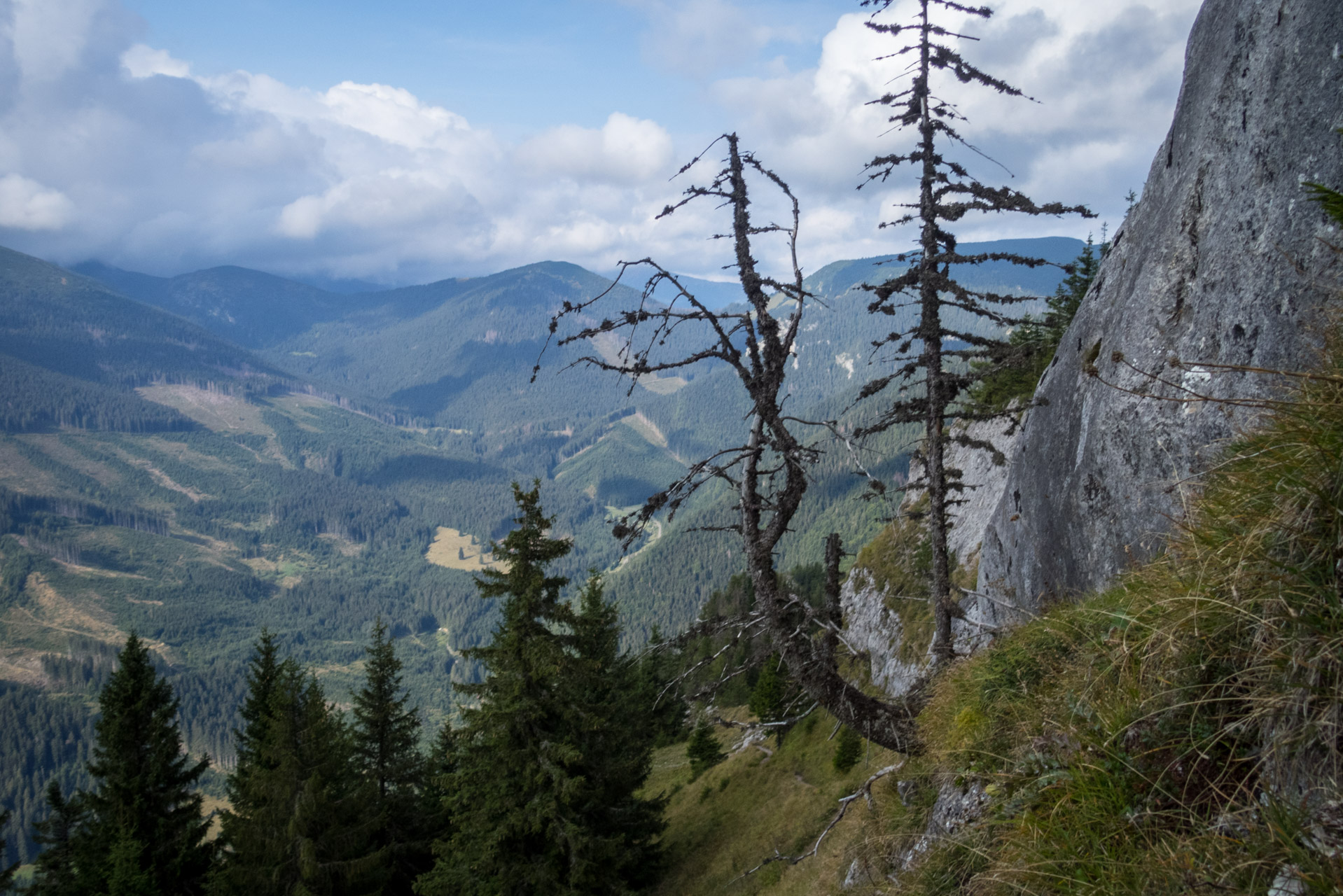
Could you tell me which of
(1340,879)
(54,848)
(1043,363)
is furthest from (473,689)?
(1043,363)

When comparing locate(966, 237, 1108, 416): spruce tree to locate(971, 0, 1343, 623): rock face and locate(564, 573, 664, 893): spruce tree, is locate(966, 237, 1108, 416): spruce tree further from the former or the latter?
locate(564, 573, 664, 893): spruce tree

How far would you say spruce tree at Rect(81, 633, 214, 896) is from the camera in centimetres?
2562

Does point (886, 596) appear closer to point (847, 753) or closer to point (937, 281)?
point (847, 753)

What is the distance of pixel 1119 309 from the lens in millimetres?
10891

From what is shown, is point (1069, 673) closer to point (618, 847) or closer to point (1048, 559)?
point (1048, 559)

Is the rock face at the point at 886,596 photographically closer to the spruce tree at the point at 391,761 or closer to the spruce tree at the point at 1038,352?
the spruce tree at the point at 1038,352

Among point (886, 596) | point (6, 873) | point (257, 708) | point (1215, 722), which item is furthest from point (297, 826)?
point (886, 596)

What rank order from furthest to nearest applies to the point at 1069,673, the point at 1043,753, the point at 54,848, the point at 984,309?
the point at 54,848, the point at 984,309, the point at 1069,673, the point at 1043,753

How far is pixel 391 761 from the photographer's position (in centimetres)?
3009

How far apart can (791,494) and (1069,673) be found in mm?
3725

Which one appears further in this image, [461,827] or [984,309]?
[461,827]

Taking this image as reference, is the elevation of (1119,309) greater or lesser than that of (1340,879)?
greater

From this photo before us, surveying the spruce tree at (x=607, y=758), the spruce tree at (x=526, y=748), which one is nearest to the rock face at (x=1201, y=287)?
the spruce tree at (x=526, y=748)

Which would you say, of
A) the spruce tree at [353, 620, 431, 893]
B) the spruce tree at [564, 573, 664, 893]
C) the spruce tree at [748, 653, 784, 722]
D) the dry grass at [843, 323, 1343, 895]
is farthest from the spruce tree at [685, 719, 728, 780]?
the dry grass at [843, 323, 1343, 895]
